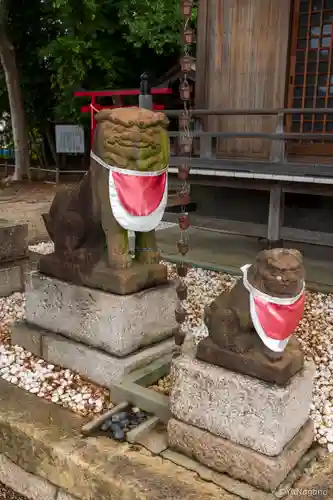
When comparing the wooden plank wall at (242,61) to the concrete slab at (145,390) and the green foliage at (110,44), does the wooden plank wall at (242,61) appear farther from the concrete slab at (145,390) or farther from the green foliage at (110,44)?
the concrete slab at (145,390)

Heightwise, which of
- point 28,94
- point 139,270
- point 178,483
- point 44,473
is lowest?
point 44,473

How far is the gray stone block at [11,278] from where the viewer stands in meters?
5.83

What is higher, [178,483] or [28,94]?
[28,94]

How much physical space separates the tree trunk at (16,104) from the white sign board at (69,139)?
114 centimetres

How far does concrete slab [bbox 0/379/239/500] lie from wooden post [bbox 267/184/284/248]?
4820mm

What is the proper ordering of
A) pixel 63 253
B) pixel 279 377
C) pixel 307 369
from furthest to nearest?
pixel 63 253
pixel 307 369
pixel 279 377

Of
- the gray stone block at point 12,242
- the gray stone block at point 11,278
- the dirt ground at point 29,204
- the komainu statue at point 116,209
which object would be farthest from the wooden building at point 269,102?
the komainu statue at point 116,209

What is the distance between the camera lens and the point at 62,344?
3.94 m

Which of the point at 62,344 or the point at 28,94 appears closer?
the point at 62,344

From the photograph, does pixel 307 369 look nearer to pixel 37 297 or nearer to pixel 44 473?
pixel 44 473

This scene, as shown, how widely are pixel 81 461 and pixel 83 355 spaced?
3.69 feet

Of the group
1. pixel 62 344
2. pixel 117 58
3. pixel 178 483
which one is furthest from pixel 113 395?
pixel 117 58

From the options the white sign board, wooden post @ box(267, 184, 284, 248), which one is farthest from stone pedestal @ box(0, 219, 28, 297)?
the white sign board

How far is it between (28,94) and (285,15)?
12.6 m
